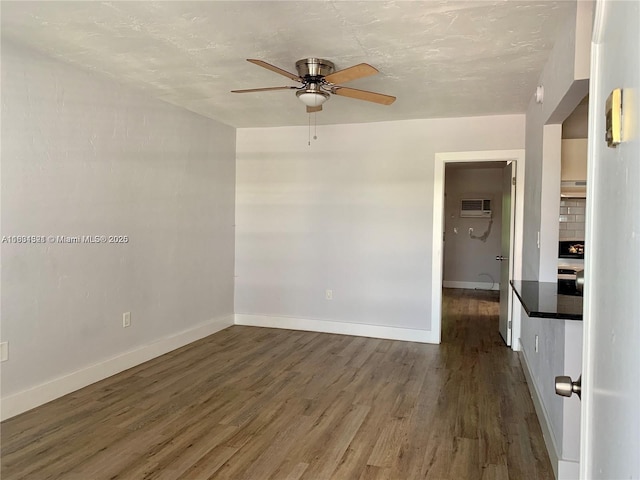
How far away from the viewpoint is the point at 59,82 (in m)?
3.22

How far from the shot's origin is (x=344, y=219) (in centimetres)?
521

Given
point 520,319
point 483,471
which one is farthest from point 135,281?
point 520,319

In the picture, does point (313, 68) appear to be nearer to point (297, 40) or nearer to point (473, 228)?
point (297, 40)

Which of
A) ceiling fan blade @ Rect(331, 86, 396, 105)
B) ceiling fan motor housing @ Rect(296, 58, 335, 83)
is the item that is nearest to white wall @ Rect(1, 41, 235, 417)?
ceiling fan motor housing @ Rect(296, 58, 335, 83)

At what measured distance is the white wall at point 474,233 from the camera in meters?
8.87

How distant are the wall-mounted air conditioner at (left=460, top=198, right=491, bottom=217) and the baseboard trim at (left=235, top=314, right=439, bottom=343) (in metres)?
4.70

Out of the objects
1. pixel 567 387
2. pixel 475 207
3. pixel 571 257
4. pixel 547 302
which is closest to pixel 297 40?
pixel 547 302

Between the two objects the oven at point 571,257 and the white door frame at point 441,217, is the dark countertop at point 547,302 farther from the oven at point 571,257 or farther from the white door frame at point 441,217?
the oven at point 571,257

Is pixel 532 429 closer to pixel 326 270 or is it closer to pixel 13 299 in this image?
pixel 326 270

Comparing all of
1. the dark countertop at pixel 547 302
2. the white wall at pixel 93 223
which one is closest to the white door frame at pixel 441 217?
the dark countertop at pixel 547 302

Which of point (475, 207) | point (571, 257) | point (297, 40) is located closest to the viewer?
point (297, 40)

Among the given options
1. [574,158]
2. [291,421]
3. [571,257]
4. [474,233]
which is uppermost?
[574,158]

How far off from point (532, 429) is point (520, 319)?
190cm

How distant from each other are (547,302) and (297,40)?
6.79 ft
